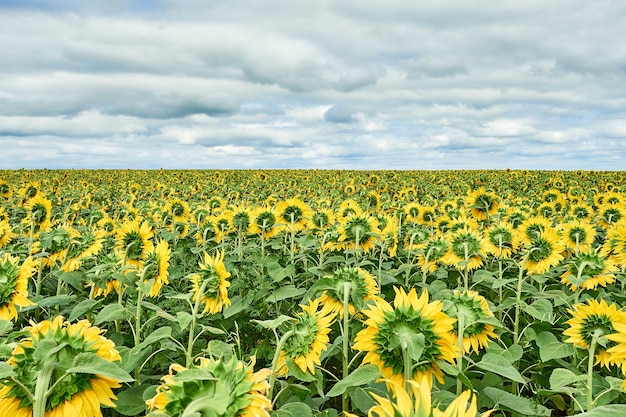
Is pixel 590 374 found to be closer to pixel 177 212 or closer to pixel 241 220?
pixel 241 220

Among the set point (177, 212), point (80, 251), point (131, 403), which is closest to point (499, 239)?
point (131, 403)

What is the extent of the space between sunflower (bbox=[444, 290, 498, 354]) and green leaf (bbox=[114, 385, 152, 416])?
119cm

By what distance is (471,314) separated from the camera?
1.97m

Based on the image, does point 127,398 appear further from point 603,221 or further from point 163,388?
point 603,221

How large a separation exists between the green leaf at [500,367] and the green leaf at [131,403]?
47.3 inches

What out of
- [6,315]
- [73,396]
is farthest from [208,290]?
[73,396]

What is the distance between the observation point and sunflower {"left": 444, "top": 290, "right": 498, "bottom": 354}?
1.92 m

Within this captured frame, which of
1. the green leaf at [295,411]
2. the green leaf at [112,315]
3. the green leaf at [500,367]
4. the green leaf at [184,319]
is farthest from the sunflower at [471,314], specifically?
the green leaf at [112,315]

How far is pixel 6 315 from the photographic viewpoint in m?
1.99

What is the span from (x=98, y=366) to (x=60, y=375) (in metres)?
0.14

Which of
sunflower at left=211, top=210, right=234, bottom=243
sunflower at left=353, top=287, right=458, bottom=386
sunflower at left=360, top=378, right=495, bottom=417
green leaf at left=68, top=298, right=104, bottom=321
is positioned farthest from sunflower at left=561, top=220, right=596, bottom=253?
sunflower at left=360, top=378, right=495, bottom=417

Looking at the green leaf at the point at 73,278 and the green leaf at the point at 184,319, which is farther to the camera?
the green leaf at the point at 73,278

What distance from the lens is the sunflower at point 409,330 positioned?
4.62 feet

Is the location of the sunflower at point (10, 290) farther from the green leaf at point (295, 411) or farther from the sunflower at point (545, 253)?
the sunflower at point (545, 253)
